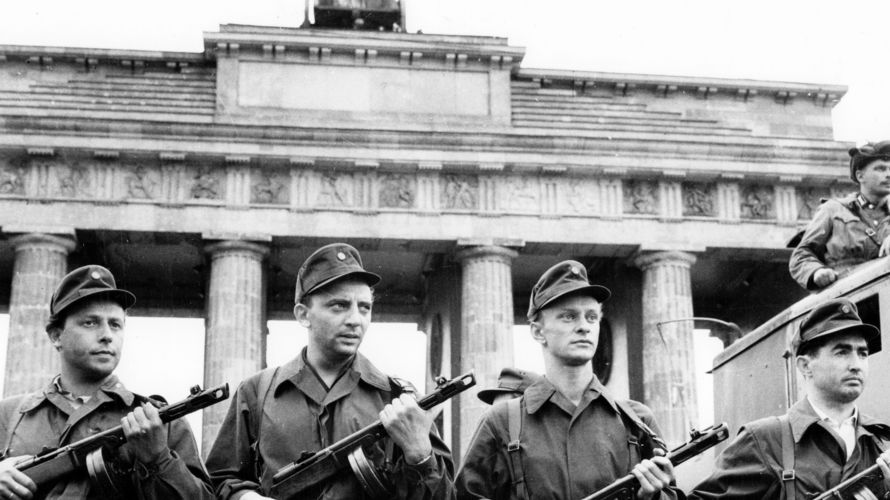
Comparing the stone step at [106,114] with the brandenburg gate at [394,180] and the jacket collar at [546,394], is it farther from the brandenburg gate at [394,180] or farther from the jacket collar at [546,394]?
the jacket collar at [546,394]

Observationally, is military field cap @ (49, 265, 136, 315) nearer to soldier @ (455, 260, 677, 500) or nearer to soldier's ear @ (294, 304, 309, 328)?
soldier's ear @ (294, 304, 309, 328)

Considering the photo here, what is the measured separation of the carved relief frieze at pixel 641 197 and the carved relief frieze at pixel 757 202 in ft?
8.09

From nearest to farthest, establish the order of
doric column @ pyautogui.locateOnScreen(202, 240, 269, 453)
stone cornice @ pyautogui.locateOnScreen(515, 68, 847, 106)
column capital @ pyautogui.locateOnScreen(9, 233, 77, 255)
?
1. doric column @ pyautogui.locateOnScreen(202, 240, 269, 453)
2. column capital @ pyautogui.locateOnScreen(9, 233, 77, 255)
3. stone cornice @ pyautogui.locateOnScreen(515, 68, 847, 106)

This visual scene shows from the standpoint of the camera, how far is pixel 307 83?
117 feet

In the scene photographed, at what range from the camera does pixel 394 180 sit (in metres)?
34.5

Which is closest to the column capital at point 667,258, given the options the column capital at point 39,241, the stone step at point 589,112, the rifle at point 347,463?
the stone step at point 589,112

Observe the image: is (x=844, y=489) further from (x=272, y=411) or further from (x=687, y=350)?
(x=687, y=350)

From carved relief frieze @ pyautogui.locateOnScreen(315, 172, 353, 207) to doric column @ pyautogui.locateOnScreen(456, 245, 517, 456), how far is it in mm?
3330

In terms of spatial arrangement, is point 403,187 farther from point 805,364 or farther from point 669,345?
point 805,364

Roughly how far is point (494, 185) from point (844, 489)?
2865cm

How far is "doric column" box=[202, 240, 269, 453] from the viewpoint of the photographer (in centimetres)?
3212

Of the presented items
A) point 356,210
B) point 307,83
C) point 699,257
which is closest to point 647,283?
point 699,257

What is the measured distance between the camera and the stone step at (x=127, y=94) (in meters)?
35.3

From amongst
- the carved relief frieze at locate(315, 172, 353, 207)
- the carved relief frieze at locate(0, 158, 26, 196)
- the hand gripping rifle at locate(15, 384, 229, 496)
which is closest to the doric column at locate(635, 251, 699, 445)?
the carved relief frieze at locate(315, 172, 353, 207)
